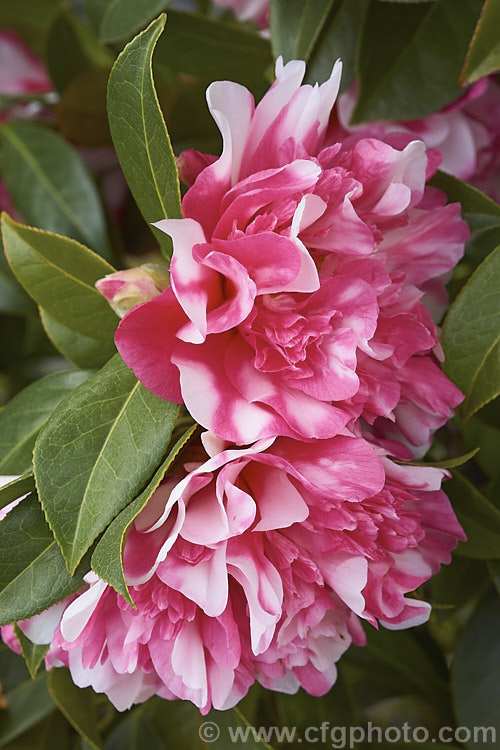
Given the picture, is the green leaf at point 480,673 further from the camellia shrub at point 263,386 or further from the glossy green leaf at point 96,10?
the glossy green leaf at point 96,10

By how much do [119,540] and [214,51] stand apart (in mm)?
452

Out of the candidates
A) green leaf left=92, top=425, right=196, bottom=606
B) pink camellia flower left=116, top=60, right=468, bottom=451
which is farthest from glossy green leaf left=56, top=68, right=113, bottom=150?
green leaf left=92, top=425, right=196, bottom=606

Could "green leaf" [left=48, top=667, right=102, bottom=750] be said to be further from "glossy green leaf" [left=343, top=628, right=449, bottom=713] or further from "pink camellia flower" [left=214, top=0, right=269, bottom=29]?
"pink camellia flower" [left=214, top=0, right=269, bottom=29]

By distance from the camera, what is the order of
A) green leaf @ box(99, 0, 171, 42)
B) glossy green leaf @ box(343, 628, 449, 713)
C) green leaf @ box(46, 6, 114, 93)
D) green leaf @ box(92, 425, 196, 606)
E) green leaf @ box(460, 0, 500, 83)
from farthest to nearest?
green leaf @ box(46, 6, 114, 93), glossy green leaf @ box(343, 628, 449, 713), green leaf @ box(99, 0, 171, 42), green leaf @ box(460, 0, 500, 83), green leaf @ box(92, 425, 196, 606)

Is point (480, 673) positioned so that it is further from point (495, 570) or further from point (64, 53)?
point (64, 53)

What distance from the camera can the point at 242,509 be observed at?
384 mm

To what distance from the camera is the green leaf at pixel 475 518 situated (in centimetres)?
53

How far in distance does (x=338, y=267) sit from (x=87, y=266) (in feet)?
0.54

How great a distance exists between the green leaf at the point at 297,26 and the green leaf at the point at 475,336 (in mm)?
191

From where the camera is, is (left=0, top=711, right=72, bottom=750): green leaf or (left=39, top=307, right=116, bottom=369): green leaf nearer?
(left=39, top=307, right=116, bottom=369): green leaf

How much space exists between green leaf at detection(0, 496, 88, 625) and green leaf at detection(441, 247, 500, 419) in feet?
0.78

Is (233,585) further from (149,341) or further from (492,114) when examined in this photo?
(492,114)

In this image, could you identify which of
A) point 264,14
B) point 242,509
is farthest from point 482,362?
point 264,14

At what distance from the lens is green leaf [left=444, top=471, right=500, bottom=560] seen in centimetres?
53
